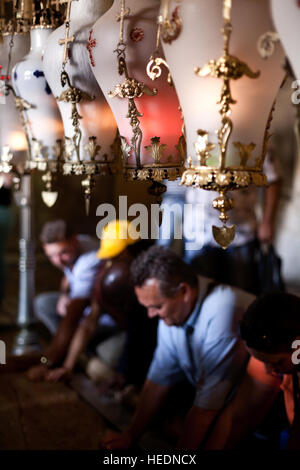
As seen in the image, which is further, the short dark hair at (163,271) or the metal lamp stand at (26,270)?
the metal lamp stand at (26,270)

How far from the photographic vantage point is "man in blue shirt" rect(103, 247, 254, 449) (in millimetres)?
1937

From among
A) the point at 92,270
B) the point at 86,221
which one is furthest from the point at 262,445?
the point at 86,221

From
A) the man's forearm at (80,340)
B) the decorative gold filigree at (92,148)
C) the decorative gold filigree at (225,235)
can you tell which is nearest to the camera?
the decorative gold filigree at (225,235)

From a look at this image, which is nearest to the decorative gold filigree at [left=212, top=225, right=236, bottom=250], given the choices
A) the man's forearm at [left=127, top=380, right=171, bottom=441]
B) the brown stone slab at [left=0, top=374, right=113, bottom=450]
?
the man's forearm at [left=127, top=380, right=171, bottom=441]

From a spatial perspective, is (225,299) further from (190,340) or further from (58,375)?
(58,375)

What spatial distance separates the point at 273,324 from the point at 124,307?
136 cm

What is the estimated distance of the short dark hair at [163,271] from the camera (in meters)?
1.99

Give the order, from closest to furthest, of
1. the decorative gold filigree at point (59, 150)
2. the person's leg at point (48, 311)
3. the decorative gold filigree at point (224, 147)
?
the decorative gold filigree at point (224, 147) < the decorative gold filigree at point (59, 150) < the person's leg at point (48, 311)

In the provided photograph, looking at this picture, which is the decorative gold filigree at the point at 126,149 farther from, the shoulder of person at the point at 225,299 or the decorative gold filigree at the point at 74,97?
the shoulder of person at the point at 225,299

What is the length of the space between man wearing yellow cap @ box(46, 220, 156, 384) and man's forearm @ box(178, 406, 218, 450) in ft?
2.91

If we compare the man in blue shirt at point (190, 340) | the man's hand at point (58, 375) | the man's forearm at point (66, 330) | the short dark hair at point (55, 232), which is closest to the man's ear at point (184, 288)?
the man in blue shirt at point (190, 340)

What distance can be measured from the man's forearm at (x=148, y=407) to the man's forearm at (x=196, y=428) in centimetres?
23

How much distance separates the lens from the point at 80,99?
1.33m

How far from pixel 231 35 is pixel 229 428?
1440 mm
